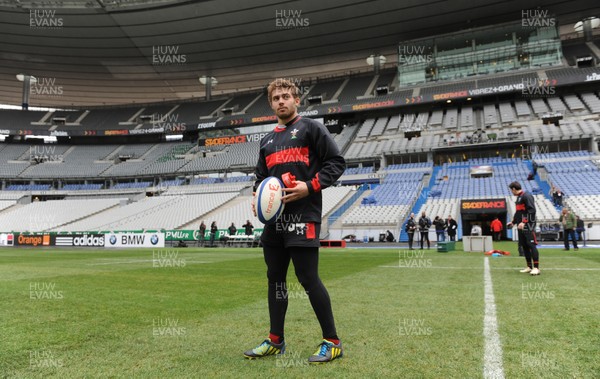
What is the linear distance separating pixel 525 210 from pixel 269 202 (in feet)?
22.5

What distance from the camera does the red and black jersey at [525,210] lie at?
25.6ft

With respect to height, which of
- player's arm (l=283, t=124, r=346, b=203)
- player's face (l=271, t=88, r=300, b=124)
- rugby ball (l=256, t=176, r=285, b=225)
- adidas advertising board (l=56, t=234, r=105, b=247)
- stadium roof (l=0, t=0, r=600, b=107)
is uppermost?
stadium roof (l=0, t=0, r=600, b=107)

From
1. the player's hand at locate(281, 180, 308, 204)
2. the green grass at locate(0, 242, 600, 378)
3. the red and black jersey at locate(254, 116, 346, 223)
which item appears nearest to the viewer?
the green grass at locate(0, 242, 600, 378)

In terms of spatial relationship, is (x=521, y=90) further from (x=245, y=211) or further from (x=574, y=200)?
(x=245, y=211)

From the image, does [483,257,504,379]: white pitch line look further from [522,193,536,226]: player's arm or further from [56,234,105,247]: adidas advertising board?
[56,234,105,247]: adidas advertising board

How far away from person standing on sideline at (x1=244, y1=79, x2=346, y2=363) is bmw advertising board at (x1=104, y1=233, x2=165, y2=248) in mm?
24214

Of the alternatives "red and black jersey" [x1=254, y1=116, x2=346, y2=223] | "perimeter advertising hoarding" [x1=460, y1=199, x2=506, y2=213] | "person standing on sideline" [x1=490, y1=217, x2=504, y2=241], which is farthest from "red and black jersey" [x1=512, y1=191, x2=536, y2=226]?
"perimeter advertising hoarding" [x1=460, y1=199, x2=506, y2=213]

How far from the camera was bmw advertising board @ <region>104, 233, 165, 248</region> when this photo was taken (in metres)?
25.7

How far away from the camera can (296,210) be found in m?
3.19

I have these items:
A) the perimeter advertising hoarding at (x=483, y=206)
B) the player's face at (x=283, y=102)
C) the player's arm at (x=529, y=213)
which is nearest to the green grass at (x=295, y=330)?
the player's arm at (x=529, y=213)

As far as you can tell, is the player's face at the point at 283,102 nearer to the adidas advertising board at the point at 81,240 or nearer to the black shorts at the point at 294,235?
the black shorts at the point at 294,235

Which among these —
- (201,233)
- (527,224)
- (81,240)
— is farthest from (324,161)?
(81,240)

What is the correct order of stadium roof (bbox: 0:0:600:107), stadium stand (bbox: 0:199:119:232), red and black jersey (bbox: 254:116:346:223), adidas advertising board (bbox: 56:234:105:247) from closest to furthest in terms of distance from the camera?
red and black jersey (bbox: 254:116:346:223) → adidas advertising board (bbox: 56:234:105:247) → stadium roof (bbox: 0:0:600:107) → stadium stand (bbox: 0:199:119:232)

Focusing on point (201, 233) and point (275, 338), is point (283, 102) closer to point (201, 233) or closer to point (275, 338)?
point (275, 338)
